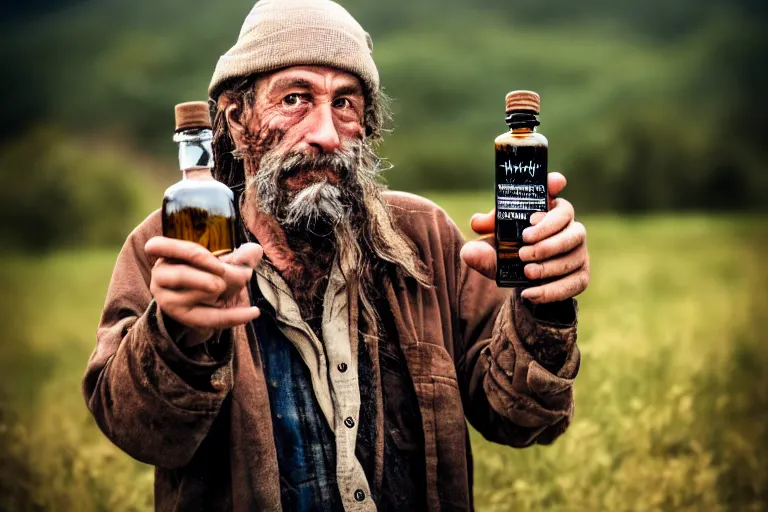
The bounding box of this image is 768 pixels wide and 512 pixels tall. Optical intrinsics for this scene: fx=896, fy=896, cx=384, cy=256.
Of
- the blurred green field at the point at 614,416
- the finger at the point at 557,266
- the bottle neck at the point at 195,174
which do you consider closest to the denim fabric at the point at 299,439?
the bottle neck at the point at 195,174

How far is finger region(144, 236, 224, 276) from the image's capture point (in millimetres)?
2129

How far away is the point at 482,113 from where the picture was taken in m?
16.7

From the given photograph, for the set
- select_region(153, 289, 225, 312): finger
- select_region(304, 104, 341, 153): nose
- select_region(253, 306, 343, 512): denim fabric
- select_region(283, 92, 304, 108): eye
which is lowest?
select_region(253, 306, 343, 512): denim fabric

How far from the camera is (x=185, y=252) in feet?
6.98

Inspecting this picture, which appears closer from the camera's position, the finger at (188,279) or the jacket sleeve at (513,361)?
the finger at (188,279)

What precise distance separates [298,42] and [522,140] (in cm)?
97

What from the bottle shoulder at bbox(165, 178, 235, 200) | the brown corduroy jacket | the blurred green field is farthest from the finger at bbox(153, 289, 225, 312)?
the blurred green field

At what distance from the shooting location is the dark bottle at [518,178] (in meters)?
2.52

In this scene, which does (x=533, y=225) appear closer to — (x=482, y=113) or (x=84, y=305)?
(x=84, y=305)

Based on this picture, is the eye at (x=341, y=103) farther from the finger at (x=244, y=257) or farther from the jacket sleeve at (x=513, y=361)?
the finger at (x=244, y=257)

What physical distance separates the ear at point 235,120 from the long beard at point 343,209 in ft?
0.42

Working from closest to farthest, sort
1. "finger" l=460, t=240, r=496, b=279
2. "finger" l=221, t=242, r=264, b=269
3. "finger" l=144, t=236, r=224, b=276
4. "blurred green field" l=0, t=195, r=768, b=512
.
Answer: "finger" l=144, t=236, r=224, b=276 < "finger" l=221, t=242, r=264, b=269 < "finger" l=460, t=240, r=496, b=279 < "blurred green field" l=0, t=195, r=768, b=512

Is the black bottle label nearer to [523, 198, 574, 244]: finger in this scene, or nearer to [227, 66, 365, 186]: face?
[523, 198, 574, 244]: finger

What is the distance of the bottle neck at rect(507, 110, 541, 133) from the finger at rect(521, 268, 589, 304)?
0.44 m
